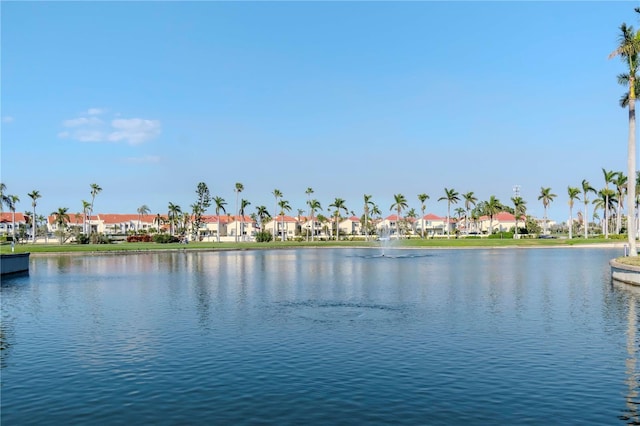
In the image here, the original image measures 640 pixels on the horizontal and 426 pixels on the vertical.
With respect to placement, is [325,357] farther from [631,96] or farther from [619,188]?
[619,188]

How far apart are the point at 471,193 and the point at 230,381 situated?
621 ft

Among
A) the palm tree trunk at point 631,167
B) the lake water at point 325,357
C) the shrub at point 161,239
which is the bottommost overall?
the lake water at point 325,357

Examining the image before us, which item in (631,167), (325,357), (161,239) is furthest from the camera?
(161,239)

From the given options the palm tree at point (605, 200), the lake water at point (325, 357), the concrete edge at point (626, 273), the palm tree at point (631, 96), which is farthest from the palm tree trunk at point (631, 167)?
the palm tree at point (605, 200)

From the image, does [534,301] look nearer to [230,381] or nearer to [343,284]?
[343,284]

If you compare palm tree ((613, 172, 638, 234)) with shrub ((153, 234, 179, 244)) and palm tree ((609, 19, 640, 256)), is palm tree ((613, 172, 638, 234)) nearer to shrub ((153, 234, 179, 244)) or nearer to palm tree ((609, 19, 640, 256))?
palm tree ((609, 19, 640, 256))

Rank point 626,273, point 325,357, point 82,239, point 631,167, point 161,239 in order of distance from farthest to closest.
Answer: point 161,239 → point 82,239 → point 631,167 → point 626,273 → point 325,357

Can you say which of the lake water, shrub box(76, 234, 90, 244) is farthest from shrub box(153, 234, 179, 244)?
the lake water

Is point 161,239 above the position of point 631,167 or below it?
below

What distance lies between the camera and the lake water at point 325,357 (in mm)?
15352

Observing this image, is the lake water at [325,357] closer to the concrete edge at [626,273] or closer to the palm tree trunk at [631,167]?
the concrete edge at [626,273]

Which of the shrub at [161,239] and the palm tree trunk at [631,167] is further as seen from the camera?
the shrub at [161,239]

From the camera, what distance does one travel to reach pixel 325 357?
21.3 meters

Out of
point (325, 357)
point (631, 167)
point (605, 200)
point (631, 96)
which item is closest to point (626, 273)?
point (631, 167)
